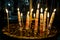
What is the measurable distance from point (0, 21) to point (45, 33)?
1.71 metres

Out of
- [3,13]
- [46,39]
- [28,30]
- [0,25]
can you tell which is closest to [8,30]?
[28,30]

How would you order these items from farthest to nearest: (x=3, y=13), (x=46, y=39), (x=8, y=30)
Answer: (x=3, y=13) < (x=8, y=30) < (x=46, y=39)

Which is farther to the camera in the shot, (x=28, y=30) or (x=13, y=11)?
(x=13, y=11)

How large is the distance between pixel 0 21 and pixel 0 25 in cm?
13

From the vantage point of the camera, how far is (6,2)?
373 cm

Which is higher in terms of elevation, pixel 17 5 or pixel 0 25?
pixel 17 5

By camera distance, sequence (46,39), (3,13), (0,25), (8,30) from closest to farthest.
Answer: (46,39) → (8,30) → (0,25) → (3,13)

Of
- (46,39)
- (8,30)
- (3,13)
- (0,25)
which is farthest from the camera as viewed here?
(3,13)

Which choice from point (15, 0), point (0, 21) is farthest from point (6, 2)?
point (0, 21)

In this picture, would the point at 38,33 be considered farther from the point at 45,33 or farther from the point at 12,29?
the point at 12,29

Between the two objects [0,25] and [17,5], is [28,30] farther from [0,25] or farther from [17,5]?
[17,5]

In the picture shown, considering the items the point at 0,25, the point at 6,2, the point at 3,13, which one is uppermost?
the point at 6,2

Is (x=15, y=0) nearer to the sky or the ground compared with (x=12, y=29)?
nearer to the sky

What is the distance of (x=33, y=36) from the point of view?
69.3 inches
